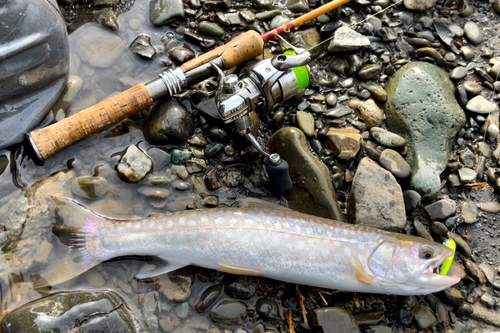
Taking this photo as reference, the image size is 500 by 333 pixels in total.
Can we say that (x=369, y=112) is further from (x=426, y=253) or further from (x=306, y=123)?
(x=426, y=253)

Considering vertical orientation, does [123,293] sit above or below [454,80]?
below

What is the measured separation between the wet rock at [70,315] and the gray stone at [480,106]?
11.8 feet

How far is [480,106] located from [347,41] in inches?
56.2

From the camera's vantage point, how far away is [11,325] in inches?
116

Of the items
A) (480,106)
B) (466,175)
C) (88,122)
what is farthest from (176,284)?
(480,106)

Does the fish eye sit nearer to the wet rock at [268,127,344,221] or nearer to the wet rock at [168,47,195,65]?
the wet rock at [268,127,344,221]

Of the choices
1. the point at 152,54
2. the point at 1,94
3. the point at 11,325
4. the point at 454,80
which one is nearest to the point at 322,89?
the point at 454,80

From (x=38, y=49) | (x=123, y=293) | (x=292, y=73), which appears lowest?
(x=123, y=293)

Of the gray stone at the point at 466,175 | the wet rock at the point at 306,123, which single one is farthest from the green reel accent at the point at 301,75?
the gray stone at the point at 466,175

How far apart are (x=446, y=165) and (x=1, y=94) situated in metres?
3.82

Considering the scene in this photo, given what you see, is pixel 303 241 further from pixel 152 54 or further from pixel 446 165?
pixel 152 54

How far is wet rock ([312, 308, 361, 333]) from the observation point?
127 inches

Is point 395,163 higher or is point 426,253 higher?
point 395,163

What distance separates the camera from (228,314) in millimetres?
3309
